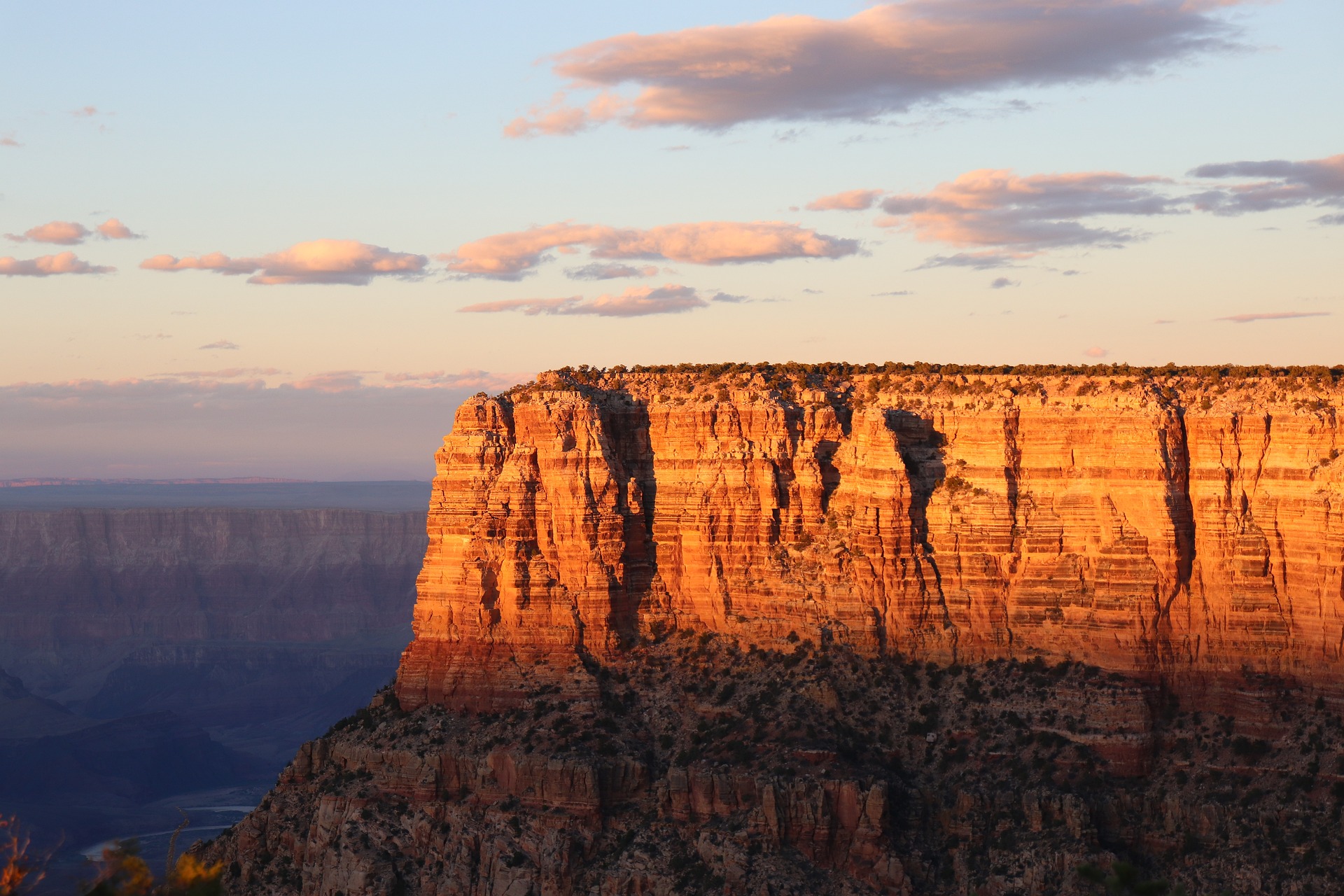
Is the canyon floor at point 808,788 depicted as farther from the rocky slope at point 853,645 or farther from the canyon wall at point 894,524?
the canyon wall at point 894,524

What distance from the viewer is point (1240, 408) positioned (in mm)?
93500

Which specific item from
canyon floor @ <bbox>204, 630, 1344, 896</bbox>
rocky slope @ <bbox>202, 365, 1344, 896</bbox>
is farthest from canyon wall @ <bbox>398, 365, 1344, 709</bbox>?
canyon floor @ <bbox>204, 630, 1344, 896</bbox>

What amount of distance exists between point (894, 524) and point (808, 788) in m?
Answer: 15.8

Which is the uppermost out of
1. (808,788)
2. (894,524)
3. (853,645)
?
(894,524)

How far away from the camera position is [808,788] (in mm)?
90000

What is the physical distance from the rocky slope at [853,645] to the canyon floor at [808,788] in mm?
165

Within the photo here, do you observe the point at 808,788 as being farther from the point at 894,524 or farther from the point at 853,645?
the point at 894,524

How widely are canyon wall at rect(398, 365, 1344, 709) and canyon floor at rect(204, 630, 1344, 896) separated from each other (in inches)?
76.6

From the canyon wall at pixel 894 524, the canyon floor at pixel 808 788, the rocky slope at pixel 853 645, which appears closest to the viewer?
the canyon floor at pixel 808 788

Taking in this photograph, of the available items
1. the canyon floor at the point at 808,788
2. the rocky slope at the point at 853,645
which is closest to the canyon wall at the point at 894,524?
the rocky slope at the point at 853,645

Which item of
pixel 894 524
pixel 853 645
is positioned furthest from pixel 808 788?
pixel 894 524

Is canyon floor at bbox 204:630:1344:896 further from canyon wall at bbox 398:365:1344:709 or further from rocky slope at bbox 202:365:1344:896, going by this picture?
canyon wall at bbox 398:365:1344:709

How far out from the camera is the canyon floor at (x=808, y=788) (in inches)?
3396

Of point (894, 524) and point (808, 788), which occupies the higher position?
point (894, 524)
